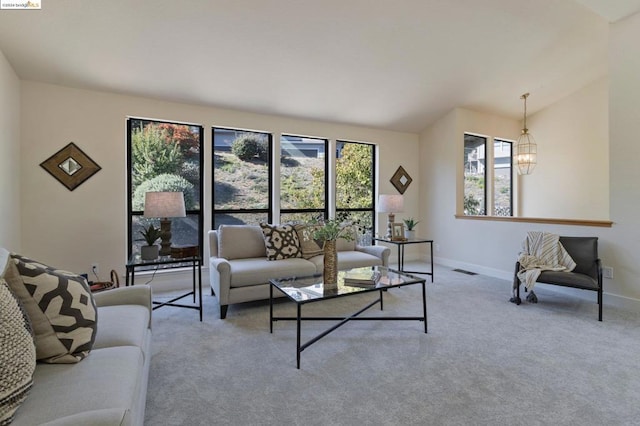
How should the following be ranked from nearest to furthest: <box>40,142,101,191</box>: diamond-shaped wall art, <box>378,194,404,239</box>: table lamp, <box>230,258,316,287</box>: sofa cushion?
<box>230,258,316,287</box>: sofa cushion < <box>40,142,101,191</box>: diamond-shaped wall art < <box>378,194,404,239</box>: table lamp

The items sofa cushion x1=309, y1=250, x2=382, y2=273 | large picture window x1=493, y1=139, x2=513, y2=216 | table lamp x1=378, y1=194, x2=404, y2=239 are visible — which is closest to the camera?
sofa cushion x1=309, y1=250, x2=382, y2=273

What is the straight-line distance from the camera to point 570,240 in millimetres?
3520

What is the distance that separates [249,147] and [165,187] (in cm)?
128

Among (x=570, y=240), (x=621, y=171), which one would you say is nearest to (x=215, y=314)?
(x=570, y=240)

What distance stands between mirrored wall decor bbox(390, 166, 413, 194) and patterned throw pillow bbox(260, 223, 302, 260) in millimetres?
2755

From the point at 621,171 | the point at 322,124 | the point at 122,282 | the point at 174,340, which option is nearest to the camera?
the point at 174,340

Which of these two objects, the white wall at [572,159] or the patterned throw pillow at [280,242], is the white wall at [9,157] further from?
the white wall at [572,159]

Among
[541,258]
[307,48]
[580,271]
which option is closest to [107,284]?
[307,48]

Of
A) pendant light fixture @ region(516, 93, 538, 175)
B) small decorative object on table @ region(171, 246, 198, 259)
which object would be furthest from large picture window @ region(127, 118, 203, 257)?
pendant light fixture @ region(516, 93, 538, 175)

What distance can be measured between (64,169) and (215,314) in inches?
91.5

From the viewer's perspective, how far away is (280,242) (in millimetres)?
3666

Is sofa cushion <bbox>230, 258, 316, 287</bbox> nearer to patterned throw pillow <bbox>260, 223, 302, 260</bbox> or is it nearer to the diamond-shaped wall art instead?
patterned throw pillow <bbox>260, 223, 302, 260</bbox>

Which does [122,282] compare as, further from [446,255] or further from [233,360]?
[446,255]

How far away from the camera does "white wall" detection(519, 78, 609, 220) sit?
17.2ft
